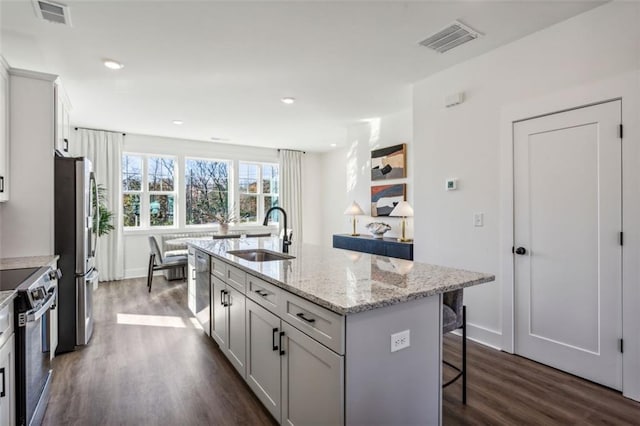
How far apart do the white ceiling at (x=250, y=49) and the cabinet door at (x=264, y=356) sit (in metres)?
2.04

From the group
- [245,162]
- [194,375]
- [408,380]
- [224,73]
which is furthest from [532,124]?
[245,162]

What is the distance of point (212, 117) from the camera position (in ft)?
16.3

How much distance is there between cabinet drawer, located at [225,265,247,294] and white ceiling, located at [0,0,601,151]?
1.82m

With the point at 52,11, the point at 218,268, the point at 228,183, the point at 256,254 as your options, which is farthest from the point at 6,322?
the point at 228,183

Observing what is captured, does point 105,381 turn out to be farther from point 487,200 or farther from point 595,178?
point 595,178

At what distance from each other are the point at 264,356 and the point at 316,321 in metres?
0.68

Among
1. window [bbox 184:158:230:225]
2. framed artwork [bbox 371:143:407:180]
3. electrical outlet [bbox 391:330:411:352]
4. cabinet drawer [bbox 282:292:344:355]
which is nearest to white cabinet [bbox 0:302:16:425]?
cabinet drawer [bbox 282:292:344:355]

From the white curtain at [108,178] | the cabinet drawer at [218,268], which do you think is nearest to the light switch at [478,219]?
the cabinet drawer at [218,268]

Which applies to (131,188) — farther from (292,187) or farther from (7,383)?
(7,383)

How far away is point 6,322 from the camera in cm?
152

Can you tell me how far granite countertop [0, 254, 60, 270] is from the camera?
2.33m

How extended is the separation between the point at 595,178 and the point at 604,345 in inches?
45.6

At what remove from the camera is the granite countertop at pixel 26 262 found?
2326 mm

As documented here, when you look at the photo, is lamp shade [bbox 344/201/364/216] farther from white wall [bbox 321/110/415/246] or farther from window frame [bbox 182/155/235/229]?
window frame [bbox 182/155/235/229]
